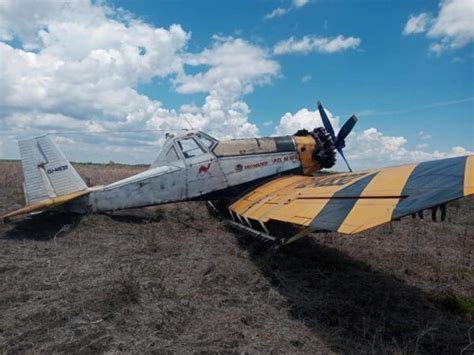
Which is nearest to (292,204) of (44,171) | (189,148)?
(189,148)

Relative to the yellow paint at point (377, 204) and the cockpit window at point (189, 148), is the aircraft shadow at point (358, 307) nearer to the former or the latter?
the yellow paint at point (377, 204)

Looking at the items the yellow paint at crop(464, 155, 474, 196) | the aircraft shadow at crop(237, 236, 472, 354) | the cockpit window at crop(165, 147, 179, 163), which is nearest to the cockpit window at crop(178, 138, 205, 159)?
the cockpit window at crop(165, 147, 179, 163)

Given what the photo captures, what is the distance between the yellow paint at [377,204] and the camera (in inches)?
139

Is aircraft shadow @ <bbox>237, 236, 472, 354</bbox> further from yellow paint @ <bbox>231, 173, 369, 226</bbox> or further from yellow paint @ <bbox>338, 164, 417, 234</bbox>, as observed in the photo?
yellow paint @ <bbox>338, 164, 417, 234</bbox>

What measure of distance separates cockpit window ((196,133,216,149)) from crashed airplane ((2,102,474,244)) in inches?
0.9

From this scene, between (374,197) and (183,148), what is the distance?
17.2ft

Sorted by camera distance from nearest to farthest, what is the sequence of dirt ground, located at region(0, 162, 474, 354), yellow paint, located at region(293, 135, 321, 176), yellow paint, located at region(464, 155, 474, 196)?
1. yellow paint, located at region(464, 155, 474, 196)
2. dirt ground, located at region(0, 162, 474, 354)
3. yellow paint, located at region(293, 135, 321, 176)

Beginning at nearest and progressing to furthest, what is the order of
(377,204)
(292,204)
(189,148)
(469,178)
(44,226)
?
(469,178) < (377,204) < (292,204) < (44,226) < (189,148)

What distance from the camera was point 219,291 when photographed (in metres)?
4.58

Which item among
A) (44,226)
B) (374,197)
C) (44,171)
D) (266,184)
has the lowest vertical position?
(44,226)

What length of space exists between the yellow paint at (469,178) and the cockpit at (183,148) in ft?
18.3

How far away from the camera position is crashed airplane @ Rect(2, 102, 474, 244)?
391cm

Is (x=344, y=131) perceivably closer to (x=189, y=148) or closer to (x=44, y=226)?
(x=189, y=148)

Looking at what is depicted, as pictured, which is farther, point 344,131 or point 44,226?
point 344,131
